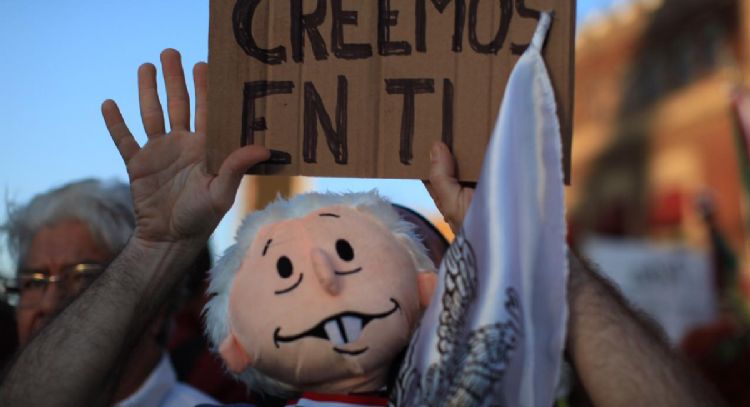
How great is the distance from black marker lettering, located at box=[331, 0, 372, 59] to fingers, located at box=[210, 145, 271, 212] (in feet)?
0.83

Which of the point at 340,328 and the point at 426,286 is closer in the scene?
the point at 340,328

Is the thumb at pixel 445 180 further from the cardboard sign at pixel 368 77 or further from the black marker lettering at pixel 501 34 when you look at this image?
the black marker lettering at pixel 501 34

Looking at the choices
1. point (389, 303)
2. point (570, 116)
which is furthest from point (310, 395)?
point (570, 116)

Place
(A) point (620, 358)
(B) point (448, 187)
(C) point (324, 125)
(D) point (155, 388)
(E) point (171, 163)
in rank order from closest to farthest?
(A) point (620, 358) → (B) point (448, 187) → (C) point (324, 125) → (E) point (171, 163) → (D) point (155, 388)

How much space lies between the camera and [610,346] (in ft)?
6.67

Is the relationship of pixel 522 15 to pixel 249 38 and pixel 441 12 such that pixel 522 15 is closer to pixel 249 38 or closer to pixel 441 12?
pixel 441 12

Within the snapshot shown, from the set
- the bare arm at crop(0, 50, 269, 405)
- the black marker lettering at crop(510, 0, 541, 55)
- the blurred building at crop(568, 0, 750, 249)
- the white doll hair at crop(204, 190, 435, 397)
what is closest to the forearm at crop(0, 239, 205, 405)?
the bare arm at crop(0, 50, 269, 405)

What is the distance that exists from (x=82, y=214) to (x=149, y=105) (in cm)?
87

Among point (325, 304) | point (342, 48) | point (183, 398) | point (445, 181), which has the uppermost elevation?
point (342, 48)

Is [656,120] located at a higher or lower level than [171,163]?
higher

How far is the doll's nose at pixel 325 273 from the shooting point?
1.95 meters

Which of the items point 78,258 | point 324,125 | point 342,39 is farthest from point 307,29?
point 78,258

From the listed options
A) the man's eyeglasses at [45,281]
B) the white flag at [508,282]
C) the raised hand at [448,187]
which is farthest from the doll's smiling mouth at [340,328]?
the man's eyeglasses at [45,281]

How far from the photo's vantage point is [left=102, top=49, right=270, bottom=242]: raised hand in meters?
2.42
